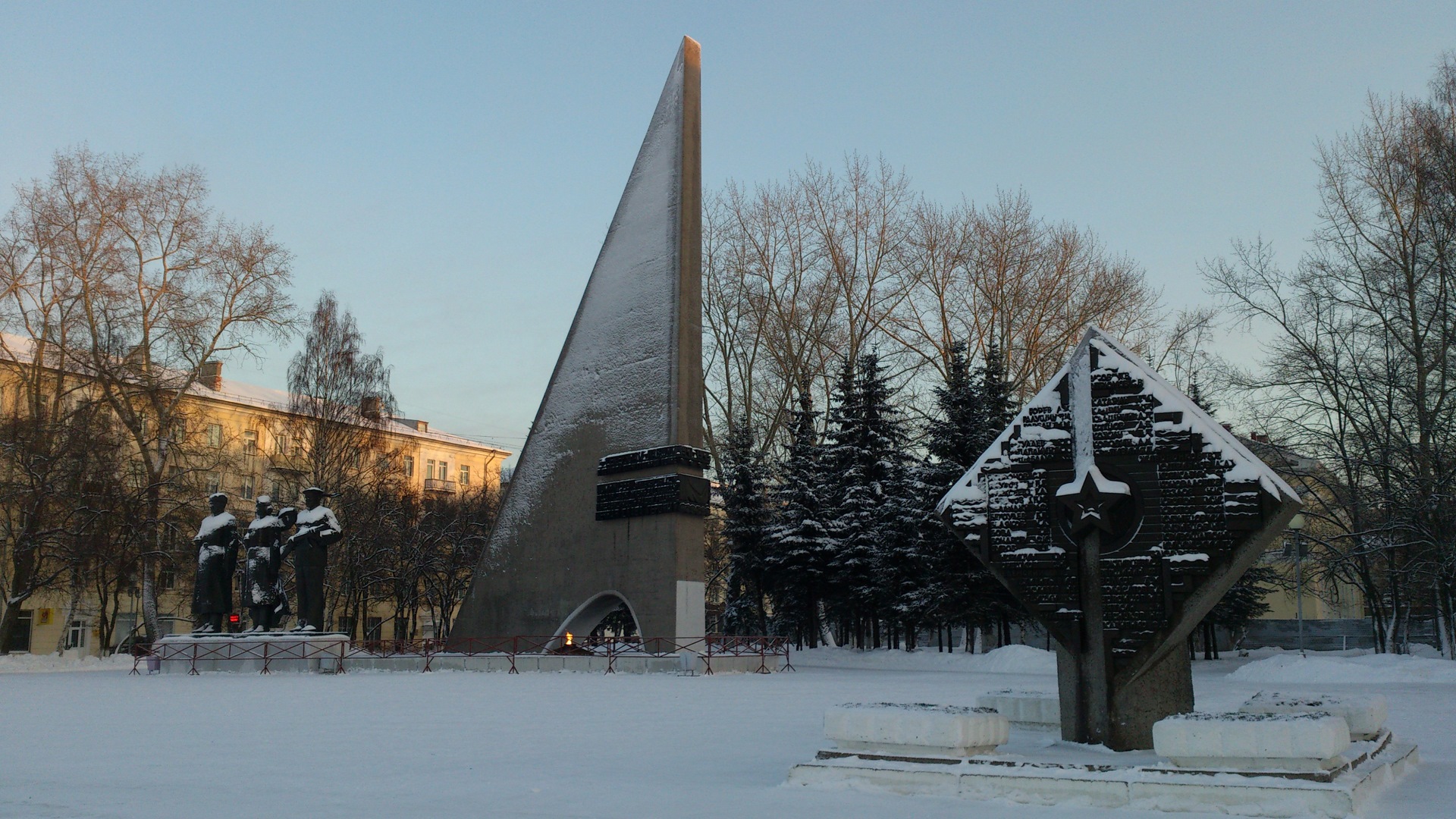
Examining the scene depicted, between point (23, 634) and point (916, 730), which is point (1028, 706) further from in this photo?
point (23, 634)

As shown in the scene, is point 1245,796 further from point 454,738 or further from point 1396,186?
point 1396,186

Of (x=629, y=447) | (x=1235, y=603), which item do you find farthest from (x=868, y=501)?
(x=629, y=447)

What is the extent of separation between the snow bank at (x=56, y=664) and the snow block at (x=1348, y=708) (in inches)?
943

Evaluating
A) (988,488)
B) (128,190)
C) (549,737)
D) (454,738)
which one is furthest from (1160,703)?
(128,190)

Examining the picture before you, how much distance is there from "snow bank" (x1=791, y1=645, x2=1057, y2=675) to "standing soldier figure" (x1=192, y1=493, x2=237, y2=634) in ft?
46.8

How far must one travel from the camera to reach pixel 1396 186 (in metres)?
25.6

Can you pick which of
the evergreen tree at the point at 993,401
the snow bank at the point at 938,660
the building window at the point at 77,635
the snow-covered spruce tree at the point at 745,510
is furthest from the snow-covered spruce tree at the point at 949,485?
the building window at the point at 77,635

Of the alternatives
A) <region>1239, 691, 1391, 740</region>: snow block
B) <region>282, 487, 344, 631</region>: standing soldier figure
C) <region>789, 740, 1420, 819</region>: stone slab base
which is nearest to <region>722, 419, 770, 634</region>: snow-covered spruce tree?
<region>282, 487, 344, 631</region>: standing soldier figure

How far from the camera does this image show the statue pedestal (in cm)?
2088

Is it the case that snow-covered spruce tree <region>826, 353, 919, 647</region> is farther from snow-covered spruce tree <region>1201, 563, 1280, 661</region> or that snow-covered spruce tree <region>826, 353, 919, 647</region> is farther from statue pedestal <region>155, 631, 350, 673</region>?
statue pedestal <region>155, 631, 350, 673</region>

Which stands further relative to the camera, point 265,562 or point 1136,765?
point 265,562

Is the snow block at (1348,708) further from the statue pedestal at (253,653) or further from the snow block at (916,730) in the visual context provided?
the statue pedestal at (253,653)

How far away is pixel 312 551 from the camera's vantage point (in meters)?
21.9

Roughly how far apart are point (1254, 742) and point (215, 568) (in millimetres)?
21784
